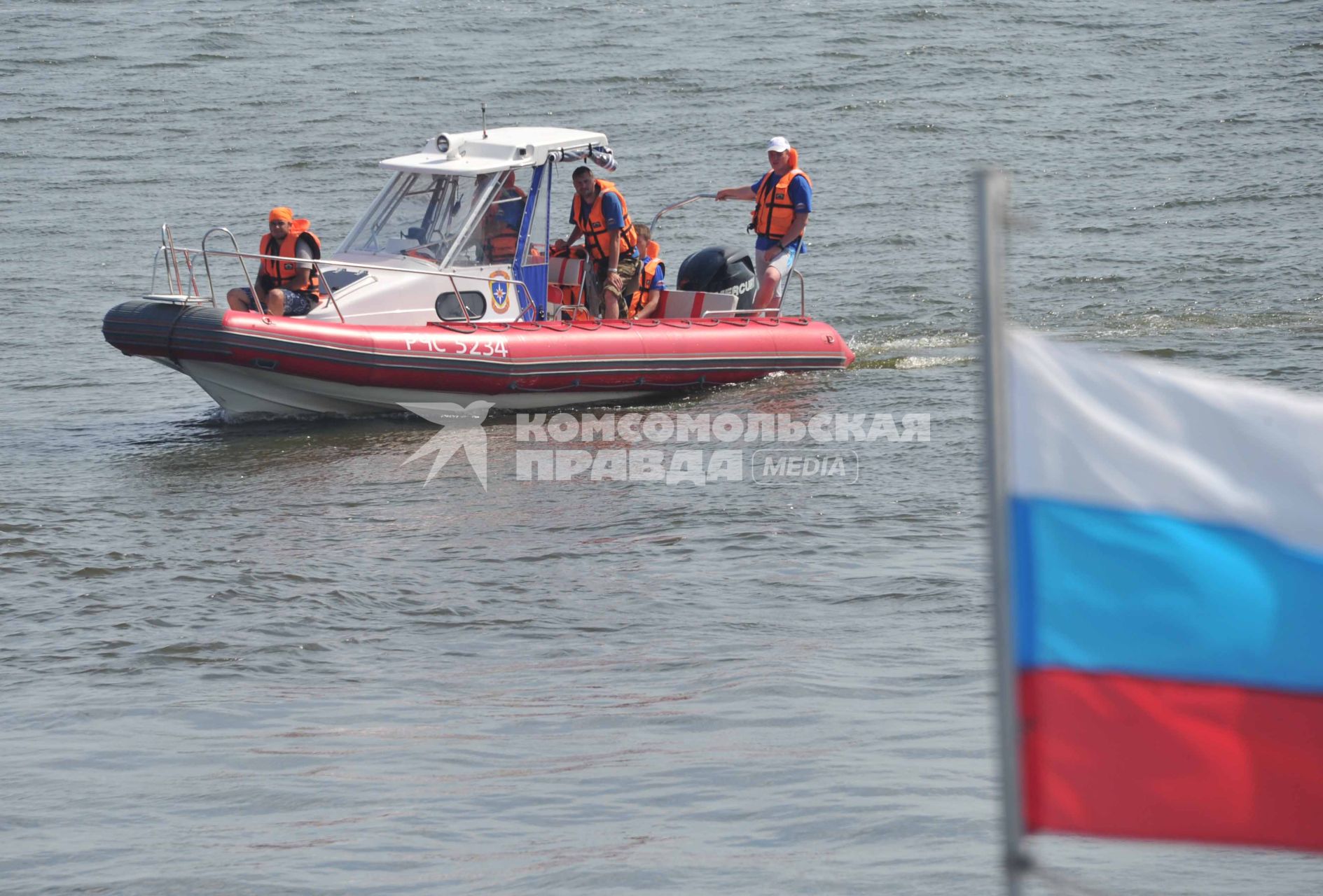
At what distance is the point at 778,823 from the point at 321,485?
4.91 m

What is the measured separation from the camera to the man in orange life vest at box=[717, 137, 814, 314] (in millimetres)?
10703

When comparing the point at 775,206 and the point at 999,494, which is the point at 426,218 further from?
the point at 999,494

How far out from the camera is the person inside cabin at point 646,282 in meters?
10.8

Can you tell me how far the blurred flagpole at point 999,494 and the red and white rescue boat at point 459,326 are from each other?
737 centimetres

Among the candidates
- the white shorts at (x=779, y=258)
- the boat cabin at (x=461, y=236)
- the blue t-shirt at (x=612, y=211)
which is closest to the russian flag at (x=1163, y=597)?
the boat cabin at (x=461, y=236)

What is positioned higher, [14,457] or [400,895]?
A: [14,457]

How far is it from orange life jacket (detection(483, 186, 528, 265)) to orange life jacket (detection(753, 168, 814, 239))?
5.64 feet

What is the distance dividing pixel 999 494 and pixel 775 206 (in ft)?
29.2

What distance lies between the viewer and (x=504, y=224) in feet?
33.9

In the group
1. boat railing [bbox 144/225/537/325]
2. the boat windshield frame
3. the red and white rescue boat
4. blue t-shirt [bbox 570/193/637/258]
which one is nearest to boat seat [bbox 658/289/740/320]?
the red and white rescue boat

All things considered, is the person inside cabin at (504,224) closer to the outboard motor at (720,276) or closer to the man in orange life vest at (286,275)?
the man in orange life vest at (286,275)

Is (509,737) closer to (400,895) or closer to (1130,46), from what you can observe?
(400,895)

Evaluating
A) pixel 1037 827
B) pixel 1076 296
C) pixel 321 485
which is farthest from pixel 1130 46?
pixel 1037 827

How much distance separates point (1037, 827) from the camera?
2.18m
